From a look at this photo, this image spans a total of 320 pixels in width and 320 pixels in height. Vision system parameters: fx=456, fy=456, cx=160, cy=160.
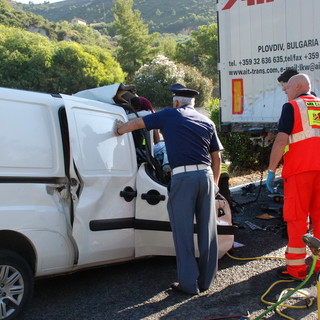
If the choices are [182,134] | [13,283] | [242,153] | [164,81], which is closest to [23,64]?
[164,81]

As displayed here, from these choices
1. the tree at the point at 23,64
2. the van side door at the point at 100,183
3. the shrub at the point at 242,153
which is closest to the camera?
the van side door at the point at 100,183

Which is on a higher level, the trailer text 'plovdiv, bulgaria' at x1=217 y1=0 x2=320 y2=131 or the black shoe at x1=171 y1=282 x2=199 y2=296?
the trailer text 'plovdiv, bulgaria' at x1=217 y1=0 x2=320 y2=131

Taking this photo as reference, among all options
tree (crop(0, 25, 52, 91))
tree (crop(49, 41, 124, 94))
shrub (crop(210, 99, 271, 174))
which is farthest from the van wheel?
tree (crop(0, 25, 52, 91))

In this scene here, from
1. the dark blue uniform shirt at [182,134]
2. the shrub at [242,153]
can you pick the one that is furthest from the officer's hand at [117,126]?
the shrub at [242,153]

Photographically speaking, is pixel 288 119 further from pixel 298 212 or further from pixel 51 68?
pixel 51 68

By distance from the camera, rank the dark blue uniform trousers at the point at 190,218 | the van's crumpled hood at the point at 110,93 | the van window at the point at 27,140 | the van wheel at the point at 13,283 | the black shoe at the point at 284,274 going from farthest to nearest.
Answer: the van's crumpled hood at the point at 110,93 → the black shoe at the point at 284,274 → the dark blue uniform trousers at the point at 190,218 → the van window at the point at 27,140 → the van wheel at the point at 13,283

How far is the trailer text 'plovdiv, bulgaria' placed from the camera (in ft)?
19.7

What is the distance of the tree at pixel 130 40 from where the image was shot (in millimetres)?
43375

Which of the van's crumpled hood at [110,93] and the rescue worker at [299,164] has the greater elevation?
the van's crumpled hood at [110,93]

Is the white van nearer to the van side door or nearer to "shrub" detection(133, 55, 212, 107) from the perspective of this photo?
the van side door

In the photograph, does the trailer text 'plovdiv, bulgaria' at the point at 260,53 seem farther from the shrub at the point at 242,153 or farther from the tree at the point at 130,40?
the tree at the point at 130,40

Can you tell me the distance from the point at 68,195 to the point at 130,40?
42.8 m

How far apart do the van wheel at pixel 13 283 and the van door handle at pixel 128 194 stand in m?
1.06

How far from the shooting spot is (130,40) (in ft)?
147
